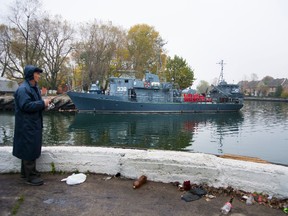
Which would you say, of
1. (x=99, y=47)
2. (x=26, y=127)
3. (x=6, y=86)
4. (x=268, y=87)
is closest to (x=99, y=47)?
(x=99, y=47)

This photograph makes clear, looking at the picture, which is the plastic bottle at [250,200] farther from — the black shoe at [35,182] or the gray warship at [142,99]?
the gray warship at [142,99]

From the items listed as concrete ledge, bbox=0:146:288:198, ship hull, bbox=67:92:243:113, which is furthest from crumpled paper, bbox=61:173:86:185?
ship hull, bbox=67:92:243:113

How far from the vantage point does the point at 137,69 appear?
149 ft

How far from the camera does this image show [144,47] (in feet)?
152

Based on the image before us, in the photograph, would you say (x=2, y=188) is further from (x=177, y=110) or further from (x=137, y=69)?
(x=137, y=69)

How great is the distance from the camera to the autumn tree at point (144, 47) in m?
45.5

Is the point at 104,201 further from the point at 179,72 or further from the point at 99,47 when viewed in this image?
the point at 179,72

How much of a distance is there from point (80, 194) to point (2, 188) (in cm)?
99

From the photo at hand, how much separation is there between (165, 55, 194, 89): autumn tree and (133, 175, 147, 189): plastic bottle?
4871 centimetres

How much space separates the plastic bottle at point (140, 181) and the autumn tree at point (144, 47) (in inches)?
1642

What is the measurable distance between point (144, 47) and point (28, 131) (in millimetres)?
44685

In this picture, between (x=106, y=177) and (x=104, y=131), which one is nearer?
(x=106, y=177)

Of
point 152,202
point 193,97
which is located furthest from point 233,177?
point 193,97

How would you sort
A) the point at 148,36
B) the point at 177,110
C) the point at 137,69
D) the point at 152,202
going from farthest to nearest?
the point at 148,36, the point at 137,69, the point at 177,110, the point at 152,202
